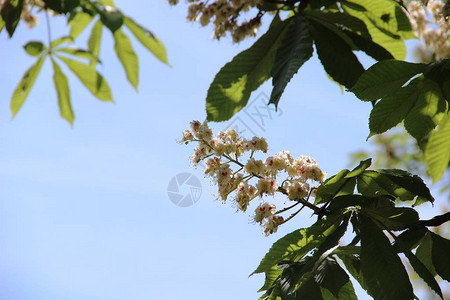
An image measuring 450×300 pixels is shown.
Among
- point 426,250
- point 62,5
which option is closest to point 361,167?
point 426,250

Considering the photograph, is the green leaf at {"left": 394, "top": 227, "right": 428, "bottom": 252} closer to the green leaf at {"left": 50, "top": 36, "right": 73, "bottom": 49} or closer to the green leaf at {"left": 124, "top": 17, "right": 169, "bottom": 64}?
the green leaf at {"left": 124, "top": 17, "right": 169, "bottom": 64}

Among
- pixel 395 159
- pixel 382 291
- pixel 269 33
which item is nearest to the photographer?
pixel 382 291

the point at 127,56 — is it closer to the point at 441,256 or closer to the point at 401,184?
the point at 401,184

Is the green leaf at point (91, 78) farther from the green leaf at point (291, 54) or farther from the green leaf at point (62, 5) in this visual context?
the green leaf at point (291, 54)

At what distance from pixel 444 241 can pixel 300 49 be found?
654 millimetres

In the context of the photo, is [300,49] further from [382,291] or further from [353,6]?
[382,291]

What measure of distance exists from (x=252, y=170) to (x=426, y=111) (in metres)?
0.56

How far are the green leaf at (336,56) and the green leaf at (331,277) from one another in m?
0.47

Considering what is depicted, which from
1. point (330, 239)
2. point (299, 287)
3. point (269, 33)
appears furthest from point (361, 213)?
point (269, 33)

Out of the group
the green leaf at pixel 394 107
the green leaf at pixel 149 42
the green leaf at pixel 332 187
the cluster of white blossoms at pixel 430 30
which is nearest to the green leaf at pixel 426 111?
the green leaf at pixel 394 107

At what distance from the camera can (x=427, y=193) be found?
1.41 meters

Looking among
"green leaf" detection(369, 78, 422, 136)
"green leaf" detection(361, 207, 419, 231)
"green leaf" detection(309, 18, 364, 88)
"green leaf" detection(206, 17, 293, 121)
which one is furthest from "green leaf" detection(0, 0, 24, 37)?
"green leaf" detection(361, 207, 419, 231)

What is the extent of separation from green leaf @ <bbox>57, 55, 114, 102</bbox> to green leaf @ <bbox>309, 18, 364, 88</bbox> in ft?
2.01

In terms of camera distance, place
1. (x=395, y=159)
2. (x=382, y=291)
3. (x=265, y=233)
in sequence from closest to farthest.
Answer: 1. (x=382, y=291)
2. (x=265, y=233)
3. (x=395, y=159)
